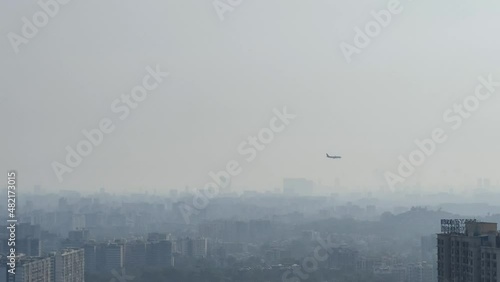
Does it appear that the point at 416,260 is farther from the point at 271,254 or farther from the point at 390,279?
the point at 271,254

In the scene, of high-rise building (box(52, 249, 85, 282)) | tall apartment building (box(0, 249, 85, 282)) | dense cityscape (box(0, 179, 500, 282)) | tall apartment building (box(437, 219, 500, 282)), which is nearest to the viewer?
tall apartment building (box(437, 219, 500, 282))

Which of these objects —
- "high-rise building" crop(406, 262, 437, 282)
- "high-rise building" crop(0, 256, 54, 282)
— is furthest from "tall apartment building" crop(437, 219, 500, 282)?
"high-rise building" crop(406, 262, 437, 282)

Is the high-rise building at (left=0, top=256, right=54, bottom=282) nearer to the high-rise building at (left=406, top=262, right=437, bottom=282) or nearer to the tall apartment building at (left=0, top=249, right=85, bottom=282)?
the tall apartment building at (left=0, top=249, right=85, bottom=282)

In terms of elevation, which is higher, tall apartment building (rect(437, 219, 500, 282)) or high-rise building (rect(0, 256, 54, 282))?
tall apartment building (rect(437, 219, 500, 282))

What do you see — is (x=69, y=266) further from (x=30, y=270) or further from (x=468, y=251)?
(x=468, y=251)

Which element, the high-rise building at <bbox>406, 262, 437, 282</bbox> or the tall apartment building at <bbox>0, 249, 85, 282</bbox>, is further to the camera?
the high-rise building at <bbox>406, 262, 437, 282</bbox>

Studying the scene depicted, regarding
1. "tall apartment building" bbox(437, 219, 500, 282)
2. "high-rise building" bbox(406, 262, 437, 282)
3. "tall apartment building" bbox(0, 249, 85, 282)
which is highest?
"tall apartment building" bbox(437, 219, 500, 282)

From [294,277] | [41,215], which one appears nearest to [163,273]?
[294,277]

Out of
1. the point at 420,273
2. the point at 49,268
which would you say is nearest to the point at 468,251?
the point at 49,268
